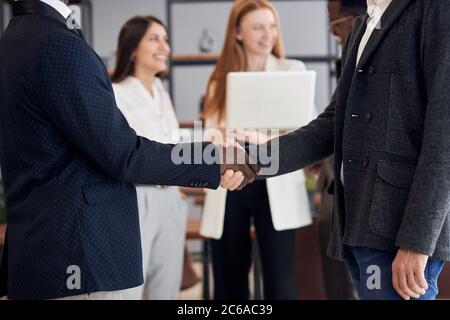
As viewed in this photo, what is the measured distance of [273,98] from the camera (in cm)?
273

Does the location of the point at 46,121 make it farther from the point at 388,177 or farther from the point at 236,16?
the point at 236,16

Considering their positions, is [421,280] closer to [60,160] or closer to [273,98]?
[60,160]

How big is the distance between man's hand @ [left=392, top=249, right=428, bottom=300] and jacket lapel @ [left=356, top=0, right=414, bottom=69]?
399mm

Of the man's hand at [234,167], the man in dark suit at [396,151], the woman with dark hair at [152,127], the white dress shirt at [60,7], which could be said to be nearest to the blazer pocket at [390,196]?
the man in dark suit at [396,151]

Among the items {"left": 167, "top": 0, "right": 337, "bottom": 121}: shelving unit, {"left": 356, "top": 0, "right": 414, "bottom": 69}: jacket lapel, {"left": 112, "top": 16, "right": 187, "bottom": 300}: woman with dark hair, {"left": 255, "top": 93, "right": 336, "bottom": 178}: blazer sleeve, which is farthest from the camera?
{"left": 167, "top": 0, "right": 337, "bottom": 121}: shelving unit

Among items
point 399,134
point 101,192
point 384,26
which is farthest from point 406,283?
point 101,192

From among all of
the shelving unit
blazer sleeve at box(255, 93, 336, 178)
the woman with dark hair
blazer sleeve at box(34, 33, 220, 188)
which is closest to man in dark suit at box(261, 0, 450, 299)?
blazer sleeve at box(255, 93, 336, 178)

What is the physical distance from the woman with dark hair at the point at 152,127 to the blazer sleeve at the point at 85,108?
4.60ft

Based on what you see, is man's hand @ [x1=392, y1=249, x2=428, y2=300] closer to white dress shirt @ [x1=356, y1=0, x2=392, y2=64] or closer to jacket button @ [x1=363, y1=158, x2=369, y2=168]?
jacket button @ [x1=363, y1=158, x2=369, y2=168]

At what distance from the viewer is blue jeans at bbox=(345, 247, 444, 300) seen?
4.72 feet

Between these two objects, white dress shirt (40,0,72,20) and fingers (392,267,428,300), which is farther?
white dress shirt (40,0,72,20)

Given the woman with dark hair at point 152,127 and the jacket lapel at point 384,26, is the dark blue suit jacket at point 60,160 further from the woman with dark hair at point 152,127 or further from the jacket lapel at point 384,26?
the woman with dark hair at point 152,127

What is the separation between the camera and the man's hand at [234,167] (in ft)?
5.70

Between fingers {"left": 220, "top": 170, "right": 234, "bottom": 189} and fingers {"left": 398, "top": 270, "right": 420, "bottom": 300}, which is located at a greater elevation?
fingers {"left": 220, "top": 170, "right": 234, "bottom": 189}
